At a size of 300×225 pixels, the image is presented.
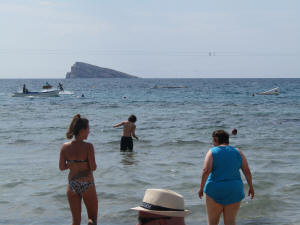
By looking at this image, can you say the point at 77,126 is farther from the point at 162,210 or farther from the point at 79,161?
the point at 162,210

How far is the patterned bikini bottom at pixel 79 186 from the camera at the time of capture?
538 cm

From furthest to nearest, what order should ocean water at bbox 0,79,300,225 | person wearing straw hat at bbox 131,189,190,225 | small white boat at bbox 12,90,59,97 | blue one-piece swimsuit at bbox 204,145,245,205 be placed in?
1. small white boat at bbox 12,90,59,97
2. ocean water at bbox 0,79,300,225
3. blue one-piece swimsuit at bbox 204,145,245,205
4. person wearing straw hat at bbox 131,189,190,225

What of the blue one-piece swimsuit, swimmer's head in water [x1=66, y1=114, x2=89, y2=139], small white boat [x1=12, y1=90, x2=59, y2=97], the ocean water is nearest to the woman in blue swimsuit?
the blue one-piece swimsuit

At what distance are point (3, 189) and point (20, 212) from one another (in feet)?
5.91

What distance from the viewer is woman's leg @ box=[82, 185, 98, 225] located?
5430mm

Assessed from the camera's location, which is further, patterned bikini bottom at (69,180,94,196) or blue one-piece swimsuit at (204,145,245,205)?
patterned bikini bottom at (69,180,94,196)

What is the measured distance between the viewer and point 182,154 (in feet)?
47.0

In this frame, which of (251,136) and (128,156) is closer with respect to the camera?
(128,156)

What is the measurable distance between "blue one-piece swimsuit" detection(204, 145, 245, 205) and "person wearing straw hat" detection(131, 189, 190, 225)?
95.6 inches

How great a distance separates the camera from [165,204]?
2811mm

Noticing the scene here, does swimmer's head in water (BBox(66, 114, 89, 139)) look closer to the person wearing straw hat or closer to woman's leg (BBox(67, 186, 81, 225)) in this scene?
woman's leg (BBox(67, 186, 81, 225))

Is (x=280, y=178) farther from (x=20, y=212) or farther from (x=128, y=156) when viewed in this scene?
(x=20, y=212)

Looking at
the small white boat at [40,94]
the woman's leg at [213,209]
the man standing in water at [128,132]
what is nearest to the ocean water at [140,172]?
the man standing in water at [128,132]

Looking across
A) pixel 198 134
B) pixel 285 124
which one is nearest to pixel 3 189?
pixel 198 134
